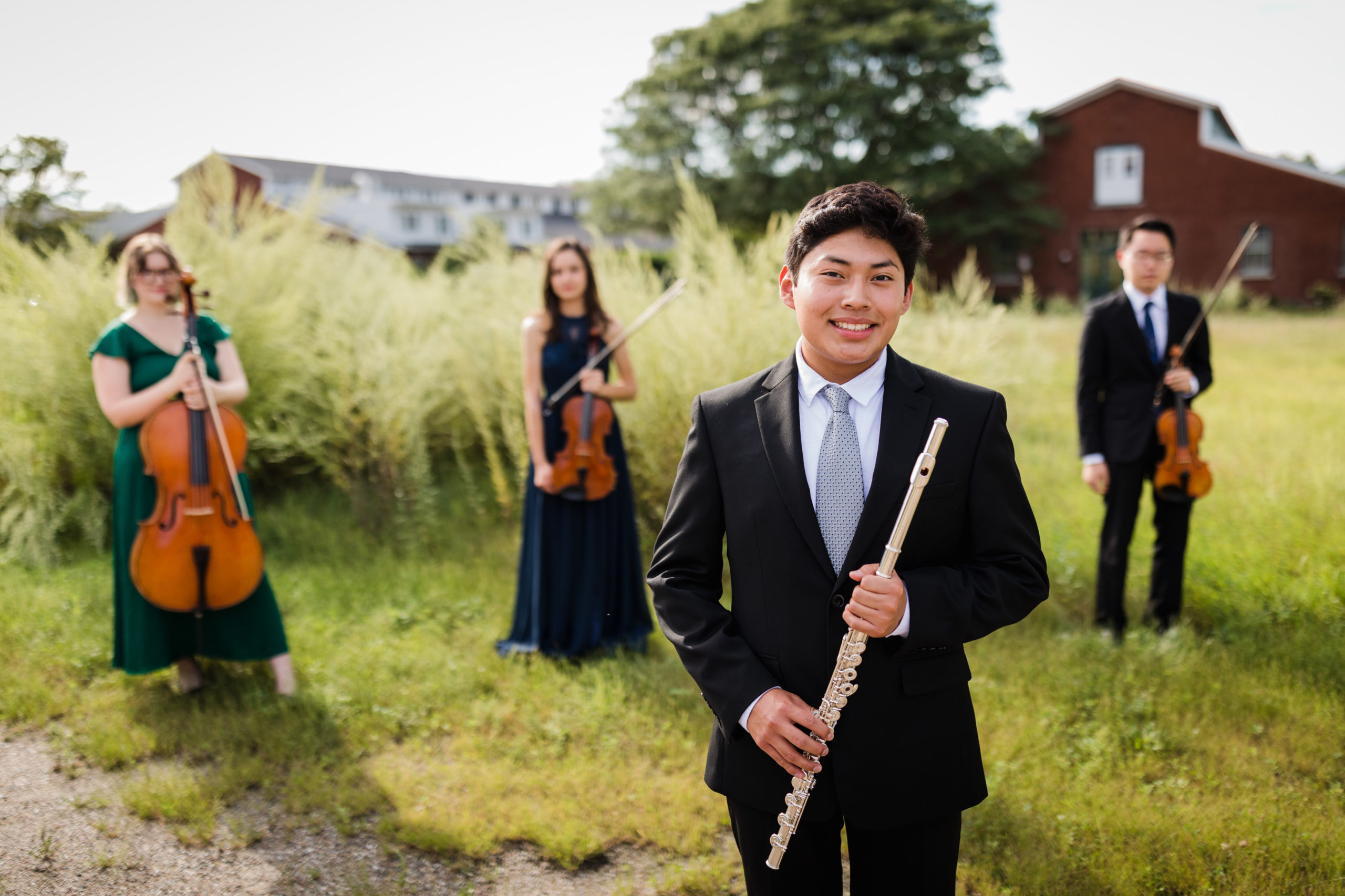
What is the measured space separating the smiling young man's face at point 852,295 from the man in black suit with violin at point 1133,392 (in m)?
2.96

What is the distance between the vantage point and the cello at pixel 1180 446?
3961 mm

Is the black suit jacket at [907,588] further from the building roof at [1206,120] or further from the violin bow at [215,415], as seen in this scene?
the building roof at [1206,120]

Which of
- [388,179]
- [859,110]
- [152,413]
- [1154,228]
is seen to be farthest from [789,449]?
[388,179]

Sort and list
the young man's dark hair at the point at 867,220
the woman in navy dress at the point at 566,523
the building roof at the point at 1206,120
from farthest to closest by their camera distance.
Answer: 1. the building roof at the point at 1206,120
2. the woman in navy dress at the point at 566,523
3. the young man's dark hair at the point at 867,220

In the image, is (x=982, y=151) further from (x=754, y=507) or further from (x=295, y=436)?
(x=754, y=507)

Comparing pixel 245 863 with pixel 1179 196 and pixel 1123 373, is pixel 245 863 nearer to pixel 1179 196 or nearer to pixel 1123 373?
pixel 1123 373

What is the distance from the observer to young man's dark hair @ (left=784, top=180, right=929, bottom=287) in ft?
5.05

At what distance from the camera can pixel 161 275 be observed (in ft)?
12.2

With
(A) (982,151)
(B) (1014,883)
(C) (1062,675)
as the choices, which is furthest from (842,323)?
(A) (982,151)

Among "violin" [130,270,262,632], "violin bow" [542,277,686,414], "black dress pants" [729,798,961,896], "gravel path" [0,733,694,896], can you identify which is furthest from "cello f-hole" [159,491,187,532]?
"black dress pants" [729,798,961,896]

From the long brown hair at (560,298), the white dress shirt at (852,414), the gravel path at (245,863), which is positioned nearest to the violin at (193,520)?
the gravel path at (245,863)

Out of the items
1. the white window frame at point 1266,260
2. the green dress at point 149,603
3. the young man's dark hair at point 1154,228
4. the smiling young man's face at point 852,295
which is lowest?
the green dress at point 149,603

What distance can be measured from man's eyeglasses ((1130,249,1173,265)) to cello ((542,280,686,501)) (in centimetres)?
214

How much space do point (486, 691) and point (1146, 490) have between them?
492 centimetres
